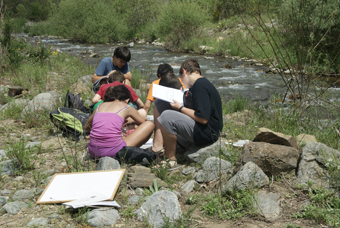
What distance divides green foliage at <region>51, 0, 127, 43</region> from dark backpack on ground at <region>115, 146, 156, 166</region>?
22.1 m

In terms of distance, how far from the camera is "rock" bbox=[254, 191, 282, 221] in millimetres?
2377

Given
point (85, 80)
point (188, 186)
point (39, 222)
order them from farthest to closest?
point (85, 80)
point (188, 186)
point (39, 222)

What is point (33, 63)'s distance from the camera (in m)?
8.22

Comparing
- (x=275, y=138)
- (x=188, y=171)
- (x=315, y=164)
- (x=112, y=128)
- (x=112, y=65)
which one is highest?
(x=112, y=65)

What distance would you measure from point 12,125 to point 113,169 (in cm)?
255

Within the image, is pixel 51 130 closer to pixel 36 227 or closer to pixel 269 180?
pixel 36 227

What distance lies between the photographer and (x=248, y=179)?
262 centimetres

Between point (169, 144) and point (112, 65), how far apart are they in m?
2.63

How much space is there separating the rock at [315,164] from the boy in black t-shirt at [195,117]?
0.92 metres

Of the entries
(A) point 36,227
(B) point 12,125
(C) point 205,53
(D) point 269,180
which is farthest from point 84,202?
(C) point 205,53

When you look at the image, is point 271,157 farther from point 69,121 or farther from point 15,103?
point 15,103

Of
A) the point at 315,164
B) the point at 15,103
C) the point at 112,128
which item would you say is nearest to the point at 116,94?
the point at 112,128

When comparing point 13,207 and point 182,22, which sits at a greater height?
point 182,22

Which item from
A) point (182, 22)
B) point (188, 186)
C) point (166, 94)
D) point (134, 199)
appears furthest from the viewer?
point (182, 22)
